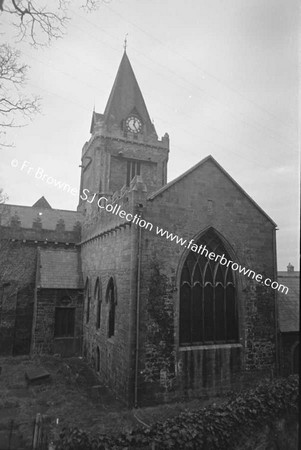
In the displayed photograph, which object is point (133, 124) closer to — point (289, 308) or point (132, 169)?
point (132, 169)

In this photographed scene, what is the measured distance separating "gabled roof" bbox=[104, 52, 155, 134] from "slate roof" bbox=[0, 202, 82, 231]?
928 cm

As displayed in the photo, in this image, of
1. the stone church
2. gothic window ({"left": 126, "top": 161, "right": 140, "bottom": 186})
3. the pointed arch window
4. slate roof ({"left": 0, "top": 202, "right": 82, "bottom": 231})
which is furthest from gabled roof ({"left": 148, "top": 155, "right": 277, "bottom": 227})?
gothic window ({"left": 126, "top": 161, "right": 140, "bottom": 186})

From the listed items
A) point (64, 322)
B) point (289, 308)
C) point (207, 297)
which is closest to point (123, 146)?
point (64, 322)

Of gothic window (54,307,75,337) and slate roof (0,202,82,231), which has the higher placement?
slate roof (0,202,82,231)

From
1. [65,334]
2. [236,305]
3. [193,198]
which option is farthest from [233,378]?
[65,334]

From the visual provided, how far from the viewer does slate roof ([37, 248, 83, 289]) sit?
18109mm

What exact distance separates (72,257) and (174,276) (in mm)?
10396

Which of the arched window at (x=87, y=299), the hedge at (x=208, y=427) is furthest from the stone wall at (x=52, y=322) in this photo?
the hedge at (x=208, y=427)

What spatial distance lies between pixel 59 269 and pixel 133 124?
1551cm

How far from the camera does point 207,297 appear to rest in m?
12.0

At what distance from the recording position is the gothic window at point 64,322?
58.2 feet

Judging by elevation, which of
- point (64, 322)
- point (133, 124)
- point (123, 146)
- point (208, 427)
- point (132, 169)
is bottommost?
point (208, 427)

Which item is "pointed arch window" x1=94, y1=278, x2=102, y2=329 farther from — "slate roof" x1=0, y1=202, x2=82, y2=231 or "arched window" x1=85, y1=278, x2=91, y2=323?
"slate roof" x1=0, y1=202, x2=82, y2=231

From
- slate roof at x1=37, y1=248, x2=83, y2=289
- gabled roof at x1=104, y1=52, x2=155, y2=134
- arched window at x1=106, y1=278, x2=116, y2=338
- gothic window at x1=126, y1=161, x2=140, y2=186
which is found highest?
gabled roof at x1=104, y1=52, x2=155, y2=134
